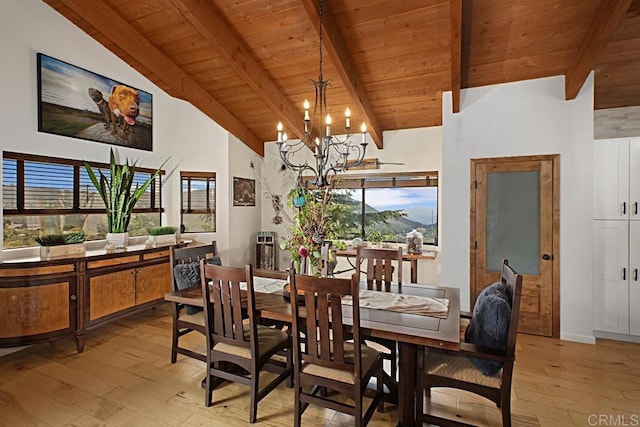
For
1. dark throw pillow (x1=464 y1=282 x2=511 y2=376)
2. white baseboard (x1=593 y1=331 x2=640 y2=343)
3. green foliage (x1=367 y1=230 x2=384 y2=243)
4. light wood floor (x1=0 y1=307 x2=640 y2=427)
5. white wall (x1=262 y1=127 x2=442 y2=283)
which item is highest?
white wall (x1=262 y1=127 x2=442 y2=283)

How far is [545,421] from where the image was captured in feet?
7.34

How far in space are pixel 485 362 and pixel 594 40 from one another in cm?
293

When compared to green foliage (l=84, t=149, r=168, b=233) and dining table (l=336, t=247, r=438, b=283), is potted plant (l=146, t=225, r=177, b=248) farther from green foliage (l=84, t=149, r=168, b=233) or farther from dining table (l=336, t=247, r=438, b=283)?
dining table (l=336, t=247, r=438, b=283)

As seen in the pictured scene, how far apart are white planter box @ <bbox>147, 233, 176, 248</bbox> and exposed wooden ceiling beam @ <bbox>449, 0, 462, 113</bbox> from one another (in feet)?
13.3

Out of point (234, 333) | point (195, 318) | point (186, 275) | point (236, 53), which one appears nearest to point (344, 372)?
point (234, 333)

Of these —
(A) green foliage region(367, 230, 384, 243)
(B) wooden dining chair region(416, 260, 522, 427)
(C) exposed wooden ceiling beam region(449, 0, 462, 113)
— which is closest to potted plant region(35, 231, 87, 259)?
(B) wooden dining chair region(416, 260, 522, 427)

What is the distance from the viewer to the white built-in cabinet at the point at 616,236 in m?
3.49

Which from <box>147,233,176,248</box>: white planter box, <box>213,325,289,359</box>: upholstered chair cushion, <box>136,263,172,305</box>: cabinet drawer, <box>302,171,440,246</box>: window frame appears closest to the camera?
<box>213,325,289,359</box>: upholstered chair cushion

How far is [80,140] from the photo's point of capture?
13.2ft

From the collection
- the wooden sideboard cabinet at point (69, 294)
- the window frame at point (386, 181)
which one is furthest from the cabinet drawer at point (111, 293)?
the window frame at point (386, 181)

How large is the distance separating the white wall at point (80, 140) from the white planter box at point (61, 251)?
1111mm

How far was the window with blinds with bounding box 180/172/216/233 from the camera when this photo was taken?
17.5 ft

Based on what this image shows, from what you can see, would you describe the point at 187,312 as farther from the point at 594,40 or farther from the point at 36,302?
the point at 594,40

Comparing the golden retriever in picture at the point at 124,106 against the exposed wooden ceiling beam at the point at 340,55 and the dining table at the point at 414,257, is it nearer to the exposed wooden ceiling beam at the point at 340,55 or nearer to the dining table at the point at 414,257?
the exposed wooden ceiling beam at the point at 340,55
